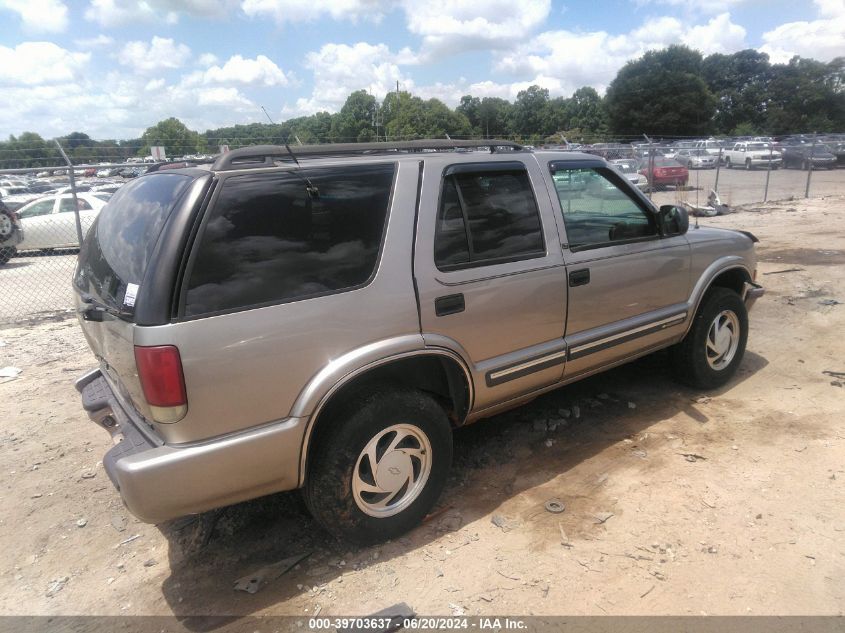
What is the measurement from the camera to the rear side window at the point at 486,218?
299 cm

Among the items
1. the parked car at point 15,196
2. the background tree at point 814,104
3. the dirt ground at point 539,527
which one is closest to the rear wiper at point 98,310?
the dirt ground at point 539,527

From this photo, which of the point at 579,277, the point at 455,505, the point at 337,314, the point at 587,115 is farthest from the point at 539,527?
the point at 587,115

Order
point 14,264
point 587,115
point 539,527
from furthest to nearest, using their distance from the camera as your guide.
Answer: point 587,115 < point 14,264 < point 539,527

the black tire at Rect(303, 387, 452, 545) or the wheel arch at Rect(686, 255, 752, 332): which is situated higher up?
the wheel arch at Rect(686, 255, 752, 332)

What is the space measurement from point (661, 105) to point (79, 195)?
198 ft

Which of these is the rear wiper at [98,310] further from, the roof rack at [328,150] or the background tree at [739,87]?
the background tree at [739,87]

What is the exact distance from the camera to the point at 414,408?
9.33 ft

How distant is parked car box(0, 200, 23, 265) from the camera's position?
11188 mm

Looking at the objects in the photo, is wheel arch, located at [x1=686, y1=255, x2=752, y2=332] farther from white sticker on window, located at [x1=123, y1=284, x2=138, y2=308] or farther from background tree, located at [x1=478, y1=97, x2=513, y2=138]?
background tree, located at [x1=478, y1=97, x2=513, y2=138]

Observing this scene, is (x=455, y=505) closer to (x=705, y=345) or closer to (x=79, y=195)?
(x=705, y=345)

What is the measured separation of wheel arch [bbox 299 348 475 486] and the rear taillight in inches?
21.8

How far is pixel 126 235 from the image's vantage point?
266 centimetres

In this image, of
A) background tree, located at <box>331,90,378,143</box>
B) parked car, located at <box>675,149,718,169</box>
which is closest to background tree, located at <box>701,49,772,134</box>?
parked car, located at <box>675,149,718,169</box>

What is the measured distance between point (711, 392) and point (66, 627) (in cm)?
451
